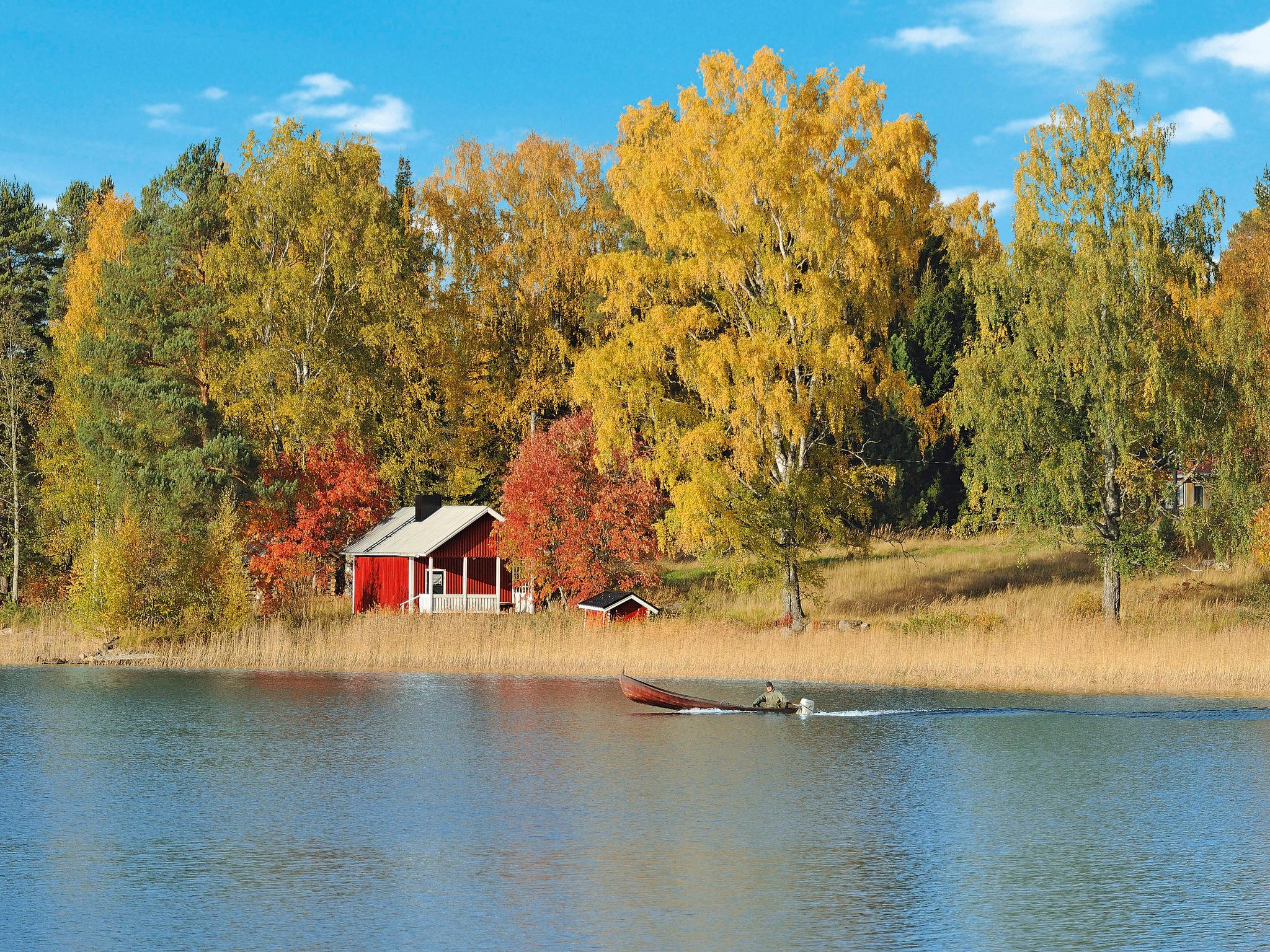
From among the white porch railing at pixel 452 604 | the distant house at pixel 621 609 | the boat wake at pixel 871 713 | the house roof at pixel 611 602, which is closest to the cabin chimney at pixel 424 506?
the white porch railing at pixel 452 604

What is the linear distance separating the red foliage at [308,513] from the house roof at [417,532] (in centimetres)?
71

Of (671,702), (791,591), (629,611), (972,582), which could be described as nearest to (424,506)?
(629,611)

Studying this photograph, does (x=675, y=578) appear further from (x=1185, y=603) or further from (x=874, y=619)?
(x=1185, y=603)

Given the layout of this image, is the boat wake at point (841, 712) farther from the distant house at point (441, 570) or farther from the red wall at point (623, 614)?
the distant house at point (441, 570)

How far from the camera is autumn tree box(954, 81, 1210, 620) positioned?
149 ft

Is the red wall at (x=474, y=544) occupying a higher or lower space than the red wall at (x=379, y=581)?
higher

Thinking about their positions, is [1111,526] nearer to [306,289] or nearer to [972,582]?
[972,582]

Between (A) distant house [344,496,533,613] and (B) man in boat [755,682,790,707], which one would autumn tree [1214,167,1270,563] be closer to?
(B) man in boat [755,682,790,707]

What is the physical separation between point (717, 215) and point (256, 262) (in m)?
25.4

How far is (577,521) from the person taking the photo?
5625 centimetres

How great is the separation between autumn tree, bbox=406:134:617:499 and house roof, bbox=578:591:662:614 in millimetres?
16292

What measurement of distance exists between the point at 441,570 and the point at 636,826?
40740mm

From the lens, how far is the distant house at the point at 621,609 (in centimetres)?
5116

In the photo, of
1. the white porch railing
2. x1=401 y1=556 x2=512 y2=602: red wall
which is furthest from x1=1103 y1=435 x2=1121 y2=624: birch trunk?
x1=401 y1=556 x2=512 y2=602: red wall
